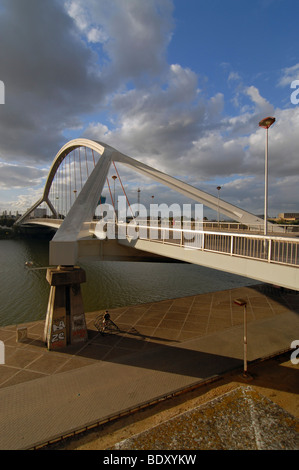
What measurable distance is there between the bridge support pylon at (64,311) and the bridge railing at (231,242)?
12.2 ft

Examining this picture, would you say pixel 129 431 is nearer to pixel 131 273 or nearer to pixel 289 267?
pixel 289 267

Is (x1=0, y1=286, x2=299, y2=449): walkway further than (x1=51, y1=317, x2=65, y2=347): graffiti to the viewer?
No

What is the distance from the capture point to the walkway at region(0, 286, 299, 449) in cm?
602

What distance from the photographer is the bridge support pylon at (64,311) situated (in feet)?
32.0

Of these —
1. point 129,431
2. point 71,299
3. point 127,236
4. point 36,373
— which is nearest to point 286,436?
point 129,431

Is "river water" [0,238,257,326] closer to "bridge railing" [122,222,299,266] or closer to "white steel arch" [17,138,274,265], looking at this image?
"white steel arch" [17,138,274,265]

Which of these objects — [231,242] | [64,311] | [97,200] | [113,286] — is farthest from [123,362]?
[113,286]

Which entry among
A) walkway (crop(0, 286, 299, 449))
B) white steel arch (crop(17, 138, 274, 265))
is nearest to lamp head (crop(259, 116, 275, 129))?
white steel arch (crop(17, 138, 274, 265))

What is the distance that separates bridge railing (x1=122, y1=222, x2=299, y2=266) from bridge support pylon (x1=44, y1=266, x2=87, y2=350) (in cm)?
372

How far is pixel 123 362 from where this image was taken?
8.48 metres

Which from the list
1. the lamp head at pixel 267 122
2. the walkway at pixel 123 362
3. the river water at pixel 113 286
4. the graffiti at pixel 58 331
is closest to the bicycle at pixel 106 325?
the walkway at pixel 123 362

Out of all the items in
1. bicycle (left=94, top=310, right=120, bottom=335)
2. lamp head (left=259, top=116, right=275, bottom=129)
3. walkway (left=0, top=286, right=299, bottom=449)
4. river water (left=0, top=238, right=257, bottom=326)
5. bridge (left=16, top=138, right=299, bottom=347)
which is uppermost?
lamp head (left=259, top=116, right=275, bottom=129)

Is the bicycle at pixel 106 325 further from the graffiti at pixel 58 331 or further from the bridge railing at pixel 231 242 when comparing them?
the bridge railing at pixel 231 242
